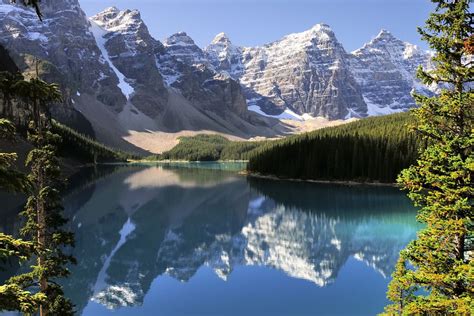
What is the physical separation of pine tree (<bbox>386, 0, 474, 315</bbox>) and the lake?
15.7m

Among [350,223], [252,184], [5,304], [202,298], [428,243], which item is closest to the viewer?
[5,304]

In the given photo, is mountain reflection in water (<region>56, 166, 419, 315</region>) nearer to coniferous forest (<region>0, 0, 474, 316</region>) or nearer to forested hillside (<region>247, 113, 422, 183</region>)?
coniferous forest (<region>0, 0, 474, 316</region>)

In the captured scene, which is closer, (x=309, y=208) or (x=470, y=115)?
(x=470, y=115)

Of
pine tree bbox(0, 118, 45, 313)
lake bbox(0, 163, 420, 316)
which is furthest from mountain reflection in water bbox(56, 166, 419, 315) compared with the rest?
pine tree bbox(0, 118, 45, 313)

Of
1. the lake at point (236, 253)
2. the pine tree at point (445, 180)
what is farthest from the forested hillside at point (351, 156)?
the pine tree at point (445, 180)

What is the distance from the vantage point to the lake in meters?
30.2

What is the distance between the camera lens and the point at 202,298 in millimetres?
31094

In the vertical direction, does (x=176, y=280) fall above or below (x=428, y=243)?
below

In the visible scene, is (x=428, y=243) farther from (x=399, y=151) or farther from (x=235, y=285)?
(x=399, y=151)

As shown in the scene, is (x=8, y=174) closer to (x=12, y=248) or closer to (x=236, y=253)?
(x=12, y=248)

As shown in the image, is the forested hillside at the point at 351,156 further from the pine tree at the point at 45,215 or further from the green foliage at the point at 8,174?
the green foliage at the point at 8,174

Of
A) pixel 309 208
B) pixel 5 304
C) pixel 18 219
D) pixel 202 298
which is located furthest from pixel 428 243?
pixel 309 208

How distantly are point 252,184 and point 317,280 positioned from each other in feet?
268

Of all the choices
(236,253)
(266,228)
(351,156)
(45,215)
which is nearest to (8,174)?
(45,215)
